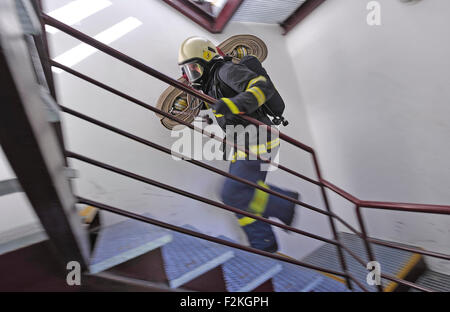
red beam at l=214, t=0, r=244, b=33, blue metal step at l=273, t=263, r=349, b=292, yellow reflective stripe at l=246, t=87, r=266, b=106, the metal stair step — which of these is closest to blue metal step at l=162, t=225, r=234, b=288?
blue metal step at l=273, t=263, r=349, b=292

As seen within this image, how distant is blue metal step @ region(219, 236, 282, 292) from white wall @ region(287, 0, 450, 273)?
4.73 ft

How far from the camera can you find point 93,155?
6.27ft

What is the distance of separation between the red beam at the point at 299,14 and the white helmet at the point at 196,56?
1.40m

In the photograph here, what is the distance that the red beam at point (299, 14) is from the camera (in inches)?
101

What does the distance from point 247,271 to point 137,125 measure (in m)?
1.37

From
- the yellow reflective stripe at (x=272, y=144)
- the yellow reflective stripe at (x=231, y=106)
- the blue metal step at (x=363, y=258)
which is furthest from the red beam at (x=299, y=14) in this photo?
the blue metal step at (x=363, y=258)

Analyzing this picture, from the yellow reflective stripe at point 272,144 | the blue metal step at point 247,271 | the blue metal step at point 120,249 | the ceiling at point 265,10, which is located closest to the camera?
the blue metal step at point 120,249

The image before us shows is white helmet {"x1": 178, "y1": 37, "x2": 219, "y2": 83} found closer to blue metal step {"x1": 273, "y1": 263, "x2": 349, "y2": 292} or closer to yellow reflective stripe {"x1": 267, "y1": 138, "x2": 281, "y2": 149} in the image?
yellow reflective stripe {"x1": 267, "y1": 138, "x2": 281, "y2": 149}

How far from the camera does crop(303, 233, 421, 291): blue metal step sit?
6.08 ft

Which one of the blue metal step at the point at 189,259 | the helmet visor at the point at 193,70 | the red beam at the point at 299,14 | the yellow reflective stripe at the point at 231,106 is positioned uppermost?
the red beam at the point at 299,14

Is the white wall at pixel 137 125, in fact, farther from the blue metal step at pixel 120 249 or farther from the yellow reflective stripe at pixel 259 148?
the blue metal step at pixel 120 249

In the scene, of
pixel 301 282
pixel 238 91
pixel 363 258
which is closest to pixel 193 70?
pixel 238 91

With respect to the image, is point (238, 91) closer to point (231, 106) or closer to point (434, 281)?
point (231, 106)
